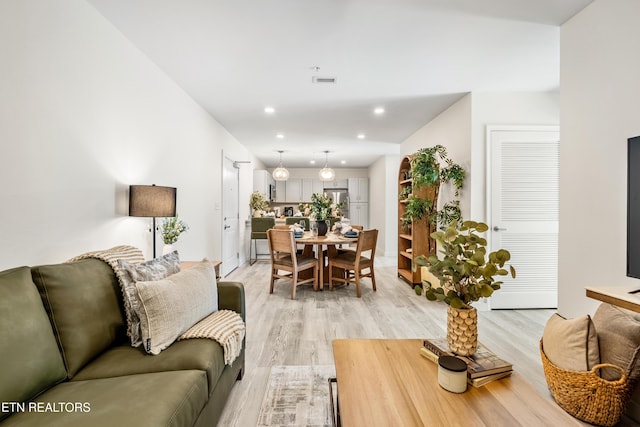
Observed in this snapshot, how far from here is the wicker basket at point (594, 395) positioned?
59.5 inches

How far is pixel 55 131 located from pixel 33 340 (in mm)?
1238

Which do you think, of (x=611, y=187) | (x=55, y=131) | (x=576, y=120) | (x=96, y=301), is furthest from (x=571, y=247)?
(x=55, y=131)

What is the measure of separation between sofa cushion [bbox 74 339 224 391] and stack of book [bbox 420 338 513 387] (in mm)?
1014

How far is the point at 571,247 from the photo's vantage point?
2.26 metres

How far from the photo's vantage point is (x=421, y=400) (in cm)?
108

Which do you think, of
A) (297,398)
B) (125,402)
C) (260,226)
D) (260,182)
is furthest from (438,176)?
(260,182)

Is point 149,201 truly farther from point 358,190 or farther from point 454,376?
point 358,190

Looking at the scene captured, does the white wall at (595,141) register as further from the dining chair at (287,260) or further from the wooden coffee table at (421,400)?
the dining chair at (287,260)

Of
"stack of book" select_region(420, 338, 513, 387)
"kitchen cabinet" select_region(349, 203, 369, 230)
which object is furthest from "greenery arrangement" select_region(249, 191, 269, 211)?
"stack of book" select_region(420, 338, 513, 387)

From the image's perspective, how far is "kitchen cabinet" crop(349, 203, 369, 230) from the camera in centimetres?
923

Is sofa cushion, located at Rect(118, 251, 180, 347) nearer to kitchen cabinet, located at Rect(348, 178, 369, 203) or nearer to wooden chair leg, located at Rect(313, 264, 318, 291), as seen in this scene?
wooden chair leg, located at Rect(313, 264, 318, 291)

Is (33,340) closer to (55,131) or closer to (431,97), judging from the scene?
(55,131)

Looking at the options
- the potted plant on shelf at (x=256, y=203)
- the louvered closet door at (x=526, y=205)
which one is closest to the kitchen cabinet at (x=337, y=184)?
the potted plant on shelf at (x=256, y=203)

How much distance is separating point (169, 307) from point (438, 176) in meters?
3.51
